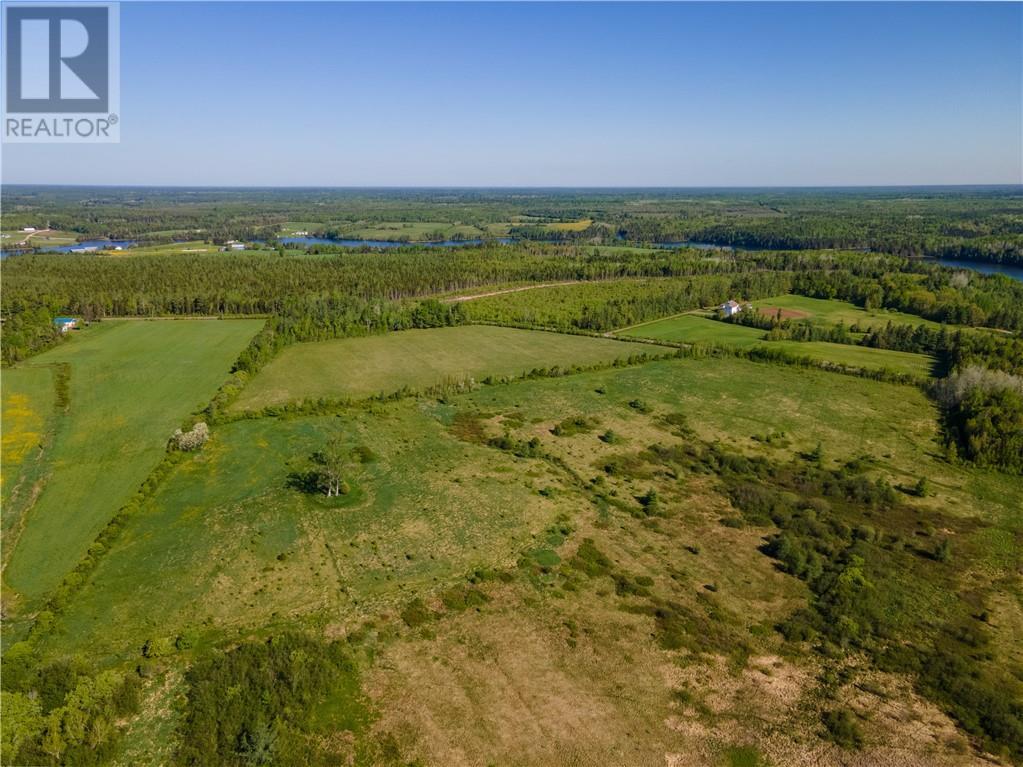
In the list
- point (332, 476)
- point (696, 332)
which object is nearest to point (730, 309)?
point (696, 332)

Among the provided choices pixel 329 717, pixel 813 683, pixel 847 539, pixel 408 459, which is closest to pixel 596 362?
pixel 408 459

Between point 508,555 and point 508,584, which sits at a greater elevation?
point 508,555

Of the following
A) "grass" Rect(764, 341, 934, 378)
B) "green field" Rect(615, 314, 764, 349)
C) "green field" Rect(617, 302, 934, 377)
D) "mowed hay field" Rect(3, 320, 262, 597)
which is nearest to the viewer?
"mowed hay field" Rect(3, 320, 262, 597)

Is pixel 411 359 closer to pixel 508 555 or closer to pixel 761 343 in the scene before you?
pixel 508 555

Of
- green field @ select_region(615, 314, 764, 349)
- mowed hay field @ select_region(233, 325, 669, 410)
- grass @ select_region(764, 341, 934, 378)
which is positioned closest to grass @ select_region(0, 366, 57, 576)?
mowed hay field @ select_region(233, 325, 669, 410)

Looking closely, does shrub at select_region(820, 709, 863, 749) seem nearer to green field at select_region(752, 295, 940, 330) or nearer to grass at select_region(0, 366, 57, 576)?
grass at select_region(0, 366, 57, 576)

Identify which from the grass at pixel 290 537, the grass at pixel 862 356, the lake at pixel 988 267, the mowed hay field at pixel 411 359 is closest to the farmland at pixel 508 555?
the grass at pixel 290 537

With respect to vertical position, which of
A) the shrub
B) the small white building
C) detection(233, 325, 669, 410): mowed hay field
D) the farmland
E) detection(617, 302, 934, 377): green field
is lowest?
the shrub

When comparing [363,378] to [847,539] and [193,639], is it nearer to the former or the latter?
[193,639]

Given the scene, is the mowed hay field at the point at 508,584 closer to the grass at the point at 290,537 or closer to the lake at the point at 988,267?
the grass at the point at 290,537
